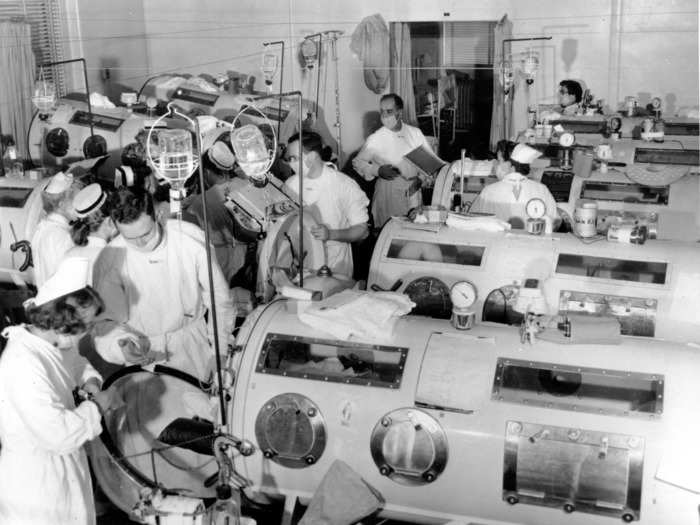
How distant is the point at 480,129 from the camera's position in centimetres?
1220

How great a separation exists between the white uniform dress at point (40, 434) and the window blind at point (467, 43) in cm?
861

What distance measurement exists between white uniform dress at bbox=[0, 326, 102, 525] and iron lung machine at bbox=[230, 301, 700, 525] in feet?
2.20

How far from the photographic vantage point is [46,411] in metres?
3.08

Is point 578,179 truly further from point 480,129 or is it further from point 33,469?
point 480,129

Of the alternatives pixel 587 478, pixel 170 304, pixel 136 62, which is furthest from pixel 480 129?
pixel 587 478

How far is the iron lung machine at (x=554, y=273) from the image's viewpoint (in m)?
4.62

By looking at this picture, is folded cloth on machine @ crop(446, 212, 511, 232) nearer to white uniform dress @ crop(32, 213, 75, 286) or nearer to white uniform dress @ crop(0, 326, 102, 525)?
white uniform dress @ crop(32, 213, 75, 286)

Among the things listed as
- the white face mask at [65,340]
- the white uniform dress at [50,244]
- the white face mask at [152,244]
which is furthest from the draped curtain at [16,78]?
the white face mask at [65,340]

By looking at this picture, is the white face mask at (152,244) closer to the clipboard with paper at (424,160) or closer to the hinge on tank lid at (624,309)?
the hinge on tank lid at (624,309)

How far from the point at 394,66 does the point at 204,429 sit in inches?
288

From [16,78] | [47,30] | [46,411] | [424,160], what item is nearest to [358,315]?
[46,411]

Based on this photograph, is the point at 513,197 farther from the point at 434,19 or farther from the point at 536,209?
the point at 434,19

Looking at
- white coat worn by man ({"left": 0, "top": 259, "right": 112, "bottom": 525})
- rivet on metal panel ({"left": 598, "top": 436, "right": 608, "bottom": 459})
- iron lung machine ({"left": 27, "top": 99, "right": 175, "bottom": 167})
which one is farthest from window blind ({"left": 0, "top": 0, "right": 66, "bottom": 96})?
rivet on metal panel ({"left": 598, "top": 436, "right": 608, "bottom": 459})

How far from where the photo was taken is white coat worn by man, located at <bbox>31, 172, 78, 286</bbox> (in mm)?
4867
